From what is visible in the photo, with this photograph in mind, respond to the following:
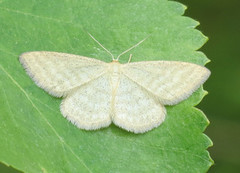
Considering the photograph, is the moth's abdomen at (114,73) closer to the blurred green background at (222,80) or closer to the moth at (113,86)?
the moth at (113,86)

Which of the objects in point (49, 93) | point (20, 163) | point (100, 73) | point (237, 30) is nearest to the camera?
point (20, 163)

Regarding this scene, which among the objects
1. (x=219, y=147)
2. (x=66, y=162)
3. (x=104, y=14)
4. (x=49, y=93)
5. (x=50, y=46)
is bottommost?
(x=219, y=147)

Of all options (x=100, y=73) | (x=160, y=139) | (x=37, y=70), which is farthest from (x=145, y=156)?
(x=37, y=70)

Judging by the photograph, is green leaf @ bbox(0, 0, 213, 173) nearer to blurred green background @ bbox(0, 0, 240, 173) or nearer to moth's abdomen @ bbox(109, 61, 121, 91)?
moth's abdomen @ bbox(109, 61, 121, 91)

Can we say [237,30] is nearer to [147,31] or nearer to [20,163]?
[147,31]

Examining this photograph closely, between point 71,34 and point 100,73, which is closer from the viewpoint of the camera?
point 71,34

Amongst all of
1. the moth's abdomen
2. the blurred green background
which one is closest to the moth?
the moth's abdomen
